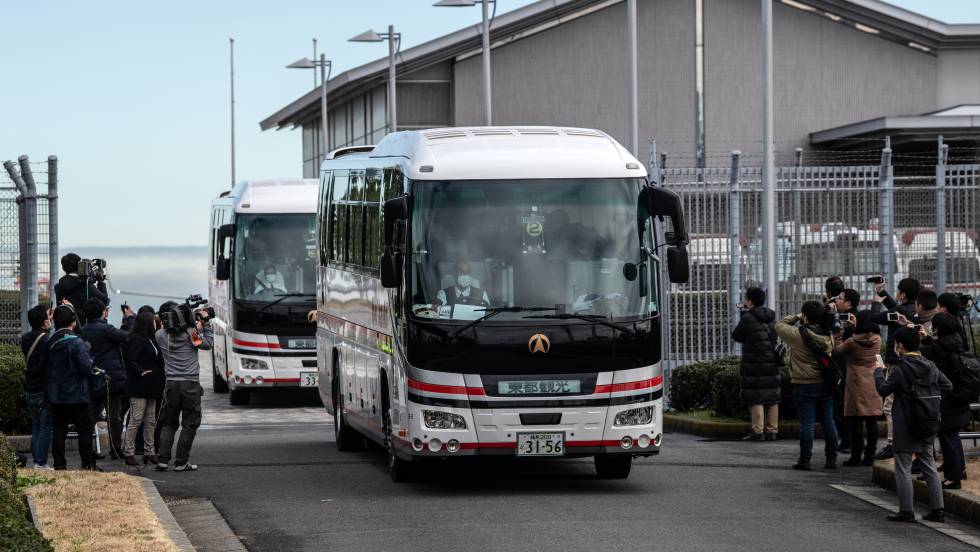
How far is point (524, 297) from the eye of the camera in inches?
553

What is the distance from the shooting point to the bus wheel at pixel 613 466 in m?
15.1

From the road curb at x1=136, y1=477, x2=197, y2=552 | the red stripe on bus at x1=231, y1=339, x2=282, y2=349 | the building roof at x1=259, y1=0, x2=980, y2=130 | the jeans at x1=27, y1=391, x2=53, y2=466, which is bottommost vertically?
the road curb at x1=136, y1=477, x2=197, y2=552

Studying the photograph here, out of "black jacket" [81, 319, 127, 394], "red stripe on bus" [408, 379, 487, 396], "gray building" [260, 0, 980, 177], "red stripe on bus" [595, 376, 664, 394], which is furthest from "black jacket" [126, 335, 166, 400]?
"gray building" [260, 0, 980, 177]

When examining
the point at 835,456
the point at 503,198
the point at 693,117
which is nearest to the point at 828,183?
the point at 835,456

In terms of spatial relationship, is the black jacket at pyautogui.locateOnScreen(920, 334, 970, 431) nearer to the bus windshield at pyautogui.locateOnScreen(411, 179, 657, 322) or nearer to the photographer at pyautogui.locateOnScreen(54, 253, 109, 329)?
the bus windshield at pyautogui.locateOnScreen(411, 179, 657, 322)

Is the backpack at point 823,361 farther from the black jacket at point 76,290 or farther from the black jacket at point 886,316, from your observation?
the black jacket at point 76,290

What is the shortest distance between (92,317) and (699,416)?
765 cm

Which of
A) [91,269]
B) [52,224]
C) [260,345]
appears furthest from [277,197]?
[91,269]

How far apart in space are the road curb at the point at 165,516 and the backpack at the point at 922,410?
533 centimetres

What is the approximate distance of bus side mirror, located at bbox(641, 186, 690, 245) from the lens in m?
13.9

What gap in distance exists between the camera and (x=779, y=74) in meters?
48.2

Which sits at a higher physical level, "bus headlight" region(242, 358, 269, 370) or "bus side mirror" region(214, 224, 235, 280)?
"bus side mirror" region(214, 224, 235, 280)

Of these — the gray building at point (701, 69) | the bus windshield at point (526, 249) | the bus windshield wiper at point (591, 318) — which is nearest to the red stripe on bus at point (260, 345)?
the bus windshield at point (526, 249)

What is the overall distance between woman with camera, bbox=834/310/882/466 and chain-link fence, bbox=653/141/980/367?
236 inches
